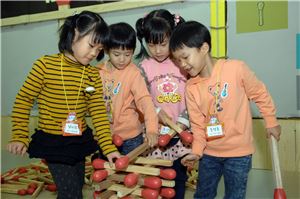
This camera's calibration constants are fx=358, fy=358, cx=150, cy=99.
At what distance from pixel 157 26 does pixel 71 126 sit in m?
0.66

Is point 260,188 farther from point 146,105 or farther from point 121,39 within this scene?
point 121,39

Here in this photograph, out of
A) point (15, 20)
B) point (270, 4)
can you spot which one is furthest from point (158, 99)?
point (15, 20)

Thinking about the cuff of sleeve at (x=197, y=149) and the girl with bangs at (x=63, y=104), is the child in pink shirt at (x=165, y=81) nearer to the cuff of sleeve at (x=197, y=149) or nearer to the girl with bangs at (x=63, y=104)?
the cuff of sleeve at (x=197, y=149)

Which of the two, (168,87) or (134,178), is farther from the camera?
(168,87)

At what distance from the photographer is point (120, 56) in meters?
1.80

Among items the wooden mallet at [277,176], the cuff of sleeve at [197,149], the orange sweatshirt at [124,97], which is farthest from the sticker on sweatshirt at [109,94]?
the wooden mallet at [277,176]

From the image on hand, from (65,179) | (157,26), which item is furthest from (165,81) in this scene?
(65,179)

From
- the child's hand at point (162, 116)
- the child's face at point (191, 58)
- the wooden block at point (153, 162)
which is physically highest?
the child's face at point (191, 58)

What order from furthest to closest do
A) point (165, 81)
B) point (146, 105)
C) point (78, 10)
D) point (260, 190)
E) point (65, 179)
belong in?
point (78, 10), point (260, 190), point (165, 81), point (146, 105), point (65, 179)

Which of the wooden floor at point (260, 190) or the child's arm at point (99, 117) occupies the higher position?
the child's arm at point (99, 117)

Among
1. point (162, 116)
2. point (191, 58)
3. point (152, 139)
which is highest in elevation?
point (191, 58)

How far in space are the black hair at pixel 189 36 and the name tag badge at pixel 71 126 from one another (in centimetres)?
54

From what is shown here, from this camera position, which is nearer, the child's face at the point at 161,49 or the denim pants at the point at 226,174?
the denim pants at the point at 226,174

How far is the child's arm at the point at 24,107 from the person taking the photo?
152 centimetres
